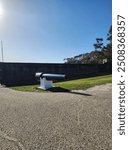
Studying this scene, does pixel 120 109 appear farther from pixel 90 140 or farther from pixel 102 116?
pixel 102 116

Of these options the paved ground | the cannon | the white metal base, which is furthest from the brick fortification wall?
the paved ground

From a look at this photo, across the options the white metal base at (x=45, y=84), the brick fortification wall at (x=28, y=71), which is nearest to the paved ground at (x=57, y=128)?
the white metal base at (x=45, y=84)

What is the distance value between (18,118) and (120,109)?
3.39 metres

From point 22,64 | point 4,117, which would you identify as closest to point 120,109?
point 4,117

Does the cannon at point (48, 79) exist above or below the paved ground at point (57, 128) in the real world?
above

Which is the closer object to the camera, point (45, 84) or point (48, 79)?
point (45, 84)

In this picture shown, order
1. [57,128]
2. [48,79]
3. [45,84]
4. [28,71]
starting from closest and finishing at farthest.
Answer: [57,128] < [45,84] < [48,79] < [28,71]

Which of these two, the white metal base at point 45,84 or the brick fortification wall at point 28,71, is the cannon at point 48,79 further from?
the brick fortification wall at point 28,71

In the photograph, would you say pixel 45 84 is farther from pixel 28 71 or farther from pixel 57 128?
pixel 28 71

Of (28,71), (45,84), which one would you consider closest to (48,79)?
(45,84)

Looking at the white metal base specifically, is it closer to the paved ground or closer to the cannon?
the cannon

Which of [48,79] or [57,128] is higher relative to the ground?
[48,79]

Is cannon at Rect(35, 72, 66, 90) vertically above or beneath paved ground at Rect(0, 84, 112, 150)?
above

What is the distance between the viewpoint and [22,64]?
19.6 metres
